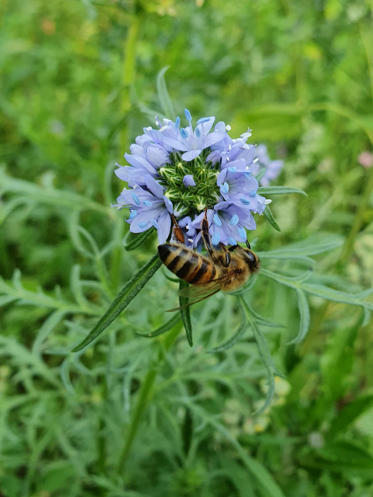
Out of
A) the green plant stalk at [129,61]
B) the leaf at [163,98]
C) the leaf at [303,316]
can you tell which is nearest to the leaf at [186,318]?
the leaf at [303,316]

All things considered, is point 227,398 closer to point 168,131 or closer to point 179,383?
point 179,383

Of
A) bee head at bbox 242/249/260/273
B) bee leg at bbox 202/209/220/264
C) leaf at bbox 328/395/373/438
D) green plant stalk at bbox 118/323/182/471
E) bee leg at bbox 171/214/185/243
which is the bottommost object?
green plant stalk at bbox 118/323/182/471

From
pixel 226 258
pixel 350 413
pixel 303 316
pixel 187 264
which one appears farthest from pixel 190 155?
pixel 350 413

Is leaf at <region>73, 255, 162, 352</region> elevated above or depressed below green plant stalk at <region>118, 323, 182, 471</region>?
above

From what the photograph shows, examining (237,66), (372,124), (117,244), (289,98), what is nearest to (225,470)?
(117,244)

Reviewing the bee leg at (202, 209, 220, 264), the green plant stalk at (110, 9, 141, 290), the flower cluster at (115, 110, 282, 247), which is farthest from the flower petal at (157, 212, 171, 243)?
the green plant stalk at (110, 9, 141, 290)

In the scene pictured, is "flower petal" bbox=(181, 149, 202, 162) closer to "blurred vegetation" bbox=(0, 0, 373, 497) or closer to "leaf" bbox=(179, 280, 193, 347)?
"leaf" bbox=(179, 280, 193, 347)

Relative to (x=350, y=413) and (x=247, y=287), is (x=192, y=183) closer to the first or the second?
(x=247, y=287)
